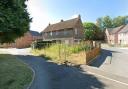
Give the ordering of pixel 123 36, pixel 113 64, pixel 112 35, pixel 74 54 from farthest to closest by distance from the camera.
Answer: pixel 112 35
pixel 123 36
pixel 74 54
pixel 113 64

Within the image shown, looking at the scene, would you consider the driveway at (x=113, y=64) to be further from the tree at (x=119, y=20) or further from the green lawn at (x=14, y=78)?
the tree at (x=119, y=20)

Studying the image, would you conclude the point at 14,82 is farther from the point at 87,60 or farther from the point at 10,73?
the point at 87,60

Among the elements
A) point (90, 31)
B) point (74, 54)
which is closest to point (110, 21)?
point (90, 31)

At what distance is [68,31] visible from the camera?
6219cm

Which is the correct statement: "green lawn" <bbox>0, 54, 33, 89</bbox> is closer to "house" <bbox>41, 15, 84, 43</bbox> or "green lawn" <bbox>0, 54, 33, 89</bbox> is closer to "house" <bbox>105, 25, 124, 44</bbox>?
"house" <bbox>41, 15, 84, 43</bbox>

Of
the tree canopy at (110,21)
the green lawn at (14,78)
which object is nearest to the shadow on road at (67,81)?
the green lawn at (14,78)

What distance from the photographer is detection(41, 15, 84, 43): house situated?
199 feet

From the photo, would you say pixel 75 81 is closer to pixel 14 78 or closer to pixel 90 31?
pixel 14 78

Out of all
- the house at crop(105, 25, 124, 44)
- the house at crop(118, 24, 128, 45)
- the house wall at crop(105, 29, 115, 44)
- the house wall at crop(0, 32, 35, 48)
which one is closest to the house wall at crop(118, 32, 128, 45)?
the house at crop(118, 24, 128, 45)

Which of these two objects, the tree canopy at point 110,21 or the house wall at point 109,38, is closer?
the house wall at point 109,38

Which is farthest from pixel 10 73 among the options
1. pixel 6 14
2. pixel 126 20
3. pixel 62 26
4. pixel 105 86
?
pixel 126 20

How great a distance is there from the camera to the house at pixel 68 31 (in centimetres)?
6056

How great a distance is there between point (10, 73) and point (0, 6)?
19.8 ft

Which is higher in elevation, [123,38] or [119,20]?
[119,20]
